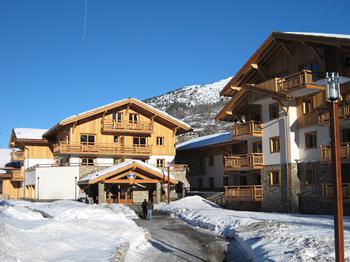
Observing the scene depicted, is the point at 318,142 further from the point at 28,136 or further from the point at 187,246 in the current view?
the point at 28,136

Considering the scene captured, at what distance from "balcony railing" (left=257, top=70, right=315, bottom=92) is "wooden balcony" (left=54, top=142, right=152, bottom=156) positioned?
1926 cm

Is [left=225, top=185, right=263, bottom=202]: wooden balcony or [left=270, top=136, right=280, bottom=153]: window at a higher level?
[left=270, top=136, right=280, bottom=153]: window

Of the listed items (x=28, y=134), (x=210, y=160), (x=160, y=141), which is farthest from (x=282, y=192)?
(x=28, y=134)

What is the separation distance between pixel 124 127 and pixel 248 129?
17993mm

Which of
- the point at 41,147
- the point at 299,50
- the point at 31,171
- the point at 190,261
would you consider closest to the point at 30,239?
the point at 190,261

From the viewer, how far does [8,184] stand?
191ft

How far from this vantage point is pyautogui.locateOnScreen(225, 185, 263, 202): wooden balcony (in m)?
33.7

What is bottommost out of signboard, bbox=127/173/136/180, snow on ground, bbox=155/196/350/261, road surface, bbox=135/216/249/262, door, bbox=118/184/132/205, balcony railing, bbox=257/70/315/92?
road surface, bbox=135/216/249/262

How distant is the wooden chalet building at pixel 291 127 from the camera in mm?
28969

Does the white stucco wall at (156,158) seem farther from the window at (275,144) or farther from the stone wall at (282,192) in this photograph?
the window at (275,144)

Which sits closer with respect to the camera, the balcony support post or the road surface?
the balcony support post

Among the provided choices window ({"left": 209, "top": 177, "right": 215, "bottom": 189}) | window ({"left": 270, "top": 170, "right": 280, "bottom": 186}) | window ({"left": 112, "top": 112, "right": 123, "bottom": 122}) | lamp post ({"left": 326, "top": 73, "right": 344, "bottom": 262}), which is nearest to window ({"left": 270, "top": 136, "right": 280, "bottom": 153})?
window ({"left": 270, "top": 170, "right": 280, "bottom": 186})

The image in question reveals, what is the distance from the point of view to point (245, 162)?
3544 cm

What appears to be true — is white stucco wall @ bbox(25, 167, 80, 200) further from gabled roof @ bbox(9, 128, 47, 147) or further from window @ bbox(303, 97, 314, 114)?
window @ bbox(303, 97, 314, 114)
